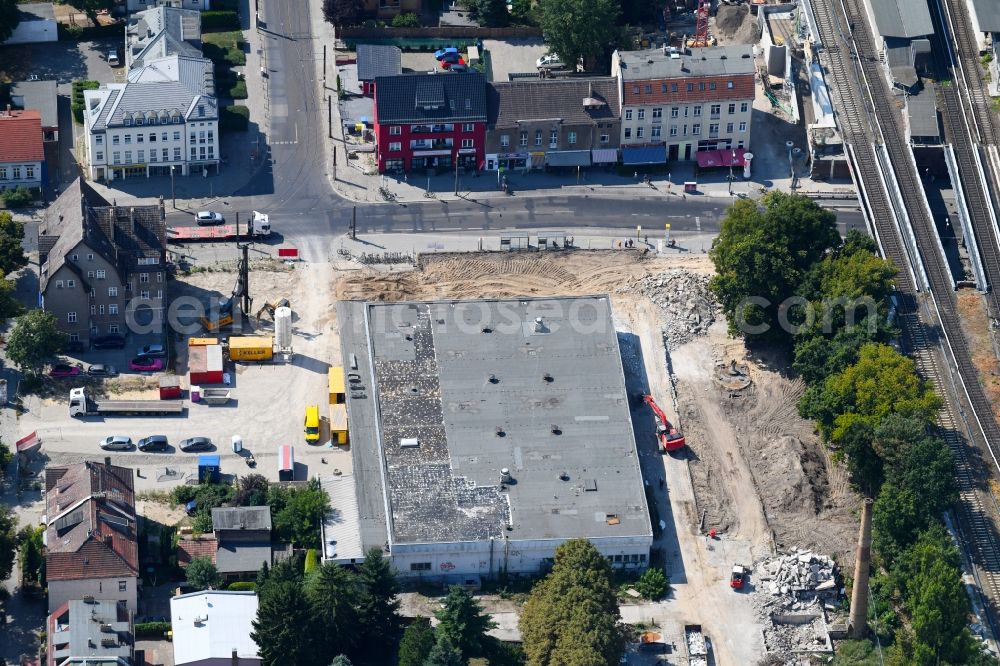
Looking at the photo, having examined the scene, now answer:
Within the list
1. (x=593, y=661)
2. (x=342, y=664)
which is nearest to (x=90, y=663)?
(x=342, y=664)

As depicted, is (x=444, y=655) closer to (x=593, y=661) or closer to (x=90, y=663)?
(x=593, y=661)

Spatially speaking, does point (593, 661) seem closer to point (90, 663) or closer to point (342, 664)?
point (342, 664)

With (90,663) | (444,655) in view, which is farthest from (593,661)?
(90,663)

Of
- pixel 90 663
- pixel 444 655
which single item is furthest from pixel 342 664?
pixel 90 663

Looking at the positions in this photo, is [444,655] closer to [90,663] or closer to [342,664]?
[342,664]
